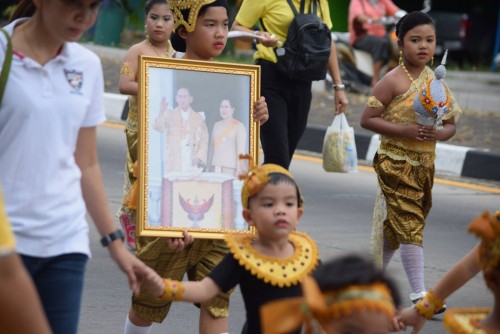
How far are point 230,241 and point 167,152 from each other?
2.69 feet

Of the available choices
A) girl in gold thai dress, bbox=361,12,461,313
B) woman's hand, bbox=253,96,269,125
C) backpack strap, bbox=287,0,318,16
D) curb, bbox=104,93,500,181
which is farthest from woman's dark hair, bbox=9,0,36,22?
curb, bbox=104,93,500,181

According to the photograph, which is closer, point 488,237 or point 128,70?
point 488,237

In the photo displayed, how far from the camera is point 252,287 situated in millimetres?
4441

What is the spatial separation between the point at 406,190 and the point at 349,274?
350 cm

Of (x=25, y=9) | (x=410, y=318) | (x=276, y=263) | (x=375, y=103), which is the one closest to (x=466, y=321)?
(x=410, y=318)

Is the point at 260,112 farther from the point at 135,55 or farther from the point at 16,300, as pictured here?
the point at 16,300

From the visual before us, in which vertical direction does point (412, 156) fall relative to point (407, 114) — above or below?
below

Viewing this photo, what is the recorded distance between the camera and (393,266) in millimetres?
8172

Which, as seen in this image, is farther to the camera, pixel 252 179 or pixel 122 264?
pixel 252 179

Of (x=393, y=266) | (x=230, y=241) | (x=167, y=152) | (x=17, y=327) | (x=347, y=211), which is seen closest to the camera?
(x=17, y=327)

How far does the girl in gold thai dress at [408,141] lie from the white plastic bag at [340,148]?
36.9 inches

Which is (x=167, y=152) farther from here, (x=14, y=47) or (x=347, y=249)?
(x=347, y=249)

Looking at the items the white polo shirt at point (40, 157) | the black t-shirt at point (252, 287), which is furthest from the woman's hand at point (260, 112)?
the white polo shirt at point (40, 157)

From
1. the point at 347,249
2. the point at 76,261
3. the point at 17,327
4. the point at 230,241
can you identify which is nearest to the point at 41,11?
the point at 76,261
